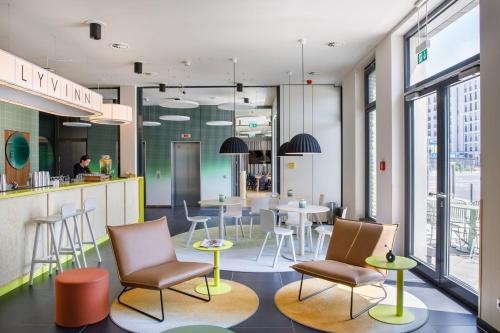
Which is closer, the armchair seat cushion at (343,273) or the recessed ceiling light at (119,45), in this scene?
the armchair seat cushion at (343,273)

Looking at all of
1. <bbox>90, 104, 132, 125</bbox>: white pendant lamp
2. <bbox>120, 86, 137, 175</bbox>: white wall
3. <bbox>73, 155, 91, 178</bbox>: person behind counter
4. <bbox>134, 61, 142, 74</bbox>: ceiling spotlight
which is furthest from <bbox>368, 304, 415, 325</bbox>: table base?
<bbox>120, 86, 137, 175</bbox>: white wall

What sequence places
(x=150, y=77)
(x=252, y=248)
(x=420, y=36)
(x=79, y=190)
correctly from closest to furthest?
(x=420, y=36)
(x=79, y=190)
(x=252, y=248)
(x=150, y=77)

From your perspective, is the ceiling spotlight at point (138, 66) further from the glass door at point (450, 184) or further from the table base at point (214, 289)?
the glass door at point (450, 184)

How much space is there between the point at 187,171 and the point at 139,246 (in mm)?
8298

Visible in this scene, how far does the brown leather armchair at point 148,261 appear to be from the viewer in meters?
3.53

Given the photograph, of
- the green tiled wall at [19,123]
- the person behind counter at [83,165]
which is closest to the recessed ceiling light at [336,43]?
the person behind counter at [83,165]

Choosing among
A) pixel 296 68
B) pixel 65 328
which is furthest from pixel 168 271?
pixel 296 68

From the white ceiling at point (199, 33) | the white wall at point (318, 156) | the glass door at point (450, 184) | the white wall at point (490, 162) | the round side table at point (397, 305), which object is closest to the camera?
the white wall at point (490, 162)

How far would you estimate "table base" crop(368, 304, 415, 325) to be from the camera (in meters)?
3.42

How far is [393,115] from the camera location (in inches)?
211

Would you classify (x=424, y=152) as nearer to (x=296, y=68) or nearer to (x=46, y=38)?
(x=296, y=68)

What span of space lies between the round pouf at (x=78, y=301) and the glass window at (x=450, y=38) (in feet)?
14.2

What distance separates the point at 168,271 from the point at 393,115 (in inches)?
151

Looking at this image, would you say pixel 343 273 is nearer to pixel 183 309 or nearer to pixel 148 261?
pixel 183 309
